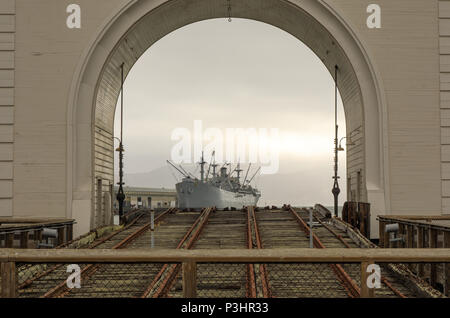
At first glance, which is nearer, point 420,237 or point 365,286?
point 365,286

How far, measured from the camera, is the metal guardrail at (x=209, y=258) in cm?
469

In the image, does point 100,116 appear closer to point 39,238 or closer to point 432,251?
point 39,238

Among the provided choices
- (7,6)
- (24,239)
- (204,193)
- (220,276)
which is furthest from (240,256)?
(204,193)

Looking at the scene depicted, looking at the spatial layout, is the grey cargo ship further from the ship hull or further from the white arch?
the white arch

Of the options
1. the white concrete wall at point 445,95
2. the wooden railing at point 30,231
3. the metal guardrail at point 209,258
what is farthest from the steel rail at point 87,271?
the white concrete wall at point 445,95

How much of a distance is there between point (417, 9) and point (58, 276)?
56.6 ft

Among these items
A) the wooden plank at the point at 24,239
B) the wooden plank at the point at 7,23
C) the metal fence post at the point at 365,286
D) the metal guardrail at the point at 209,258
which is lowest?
the wooden plank at the point at 24,239

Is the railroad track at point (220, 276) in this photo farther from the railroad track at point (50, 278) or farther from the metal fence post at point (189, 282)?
the metal fence post at point (189, 282)

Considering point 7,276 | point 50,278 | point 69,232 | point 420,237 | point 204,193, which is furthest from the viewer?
point 204,193

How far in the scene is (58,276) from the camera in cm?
1250

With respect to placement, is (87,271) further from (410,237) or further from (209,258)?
(410,237)

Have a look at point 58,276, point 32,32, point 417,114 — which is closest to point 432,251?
point 58,276

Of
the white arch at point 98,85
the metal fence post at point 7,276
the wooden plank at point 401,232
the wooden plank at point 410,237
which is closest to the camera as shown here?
the metal fence post at point 7,276

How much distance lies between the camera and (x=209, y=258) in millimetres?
4719
